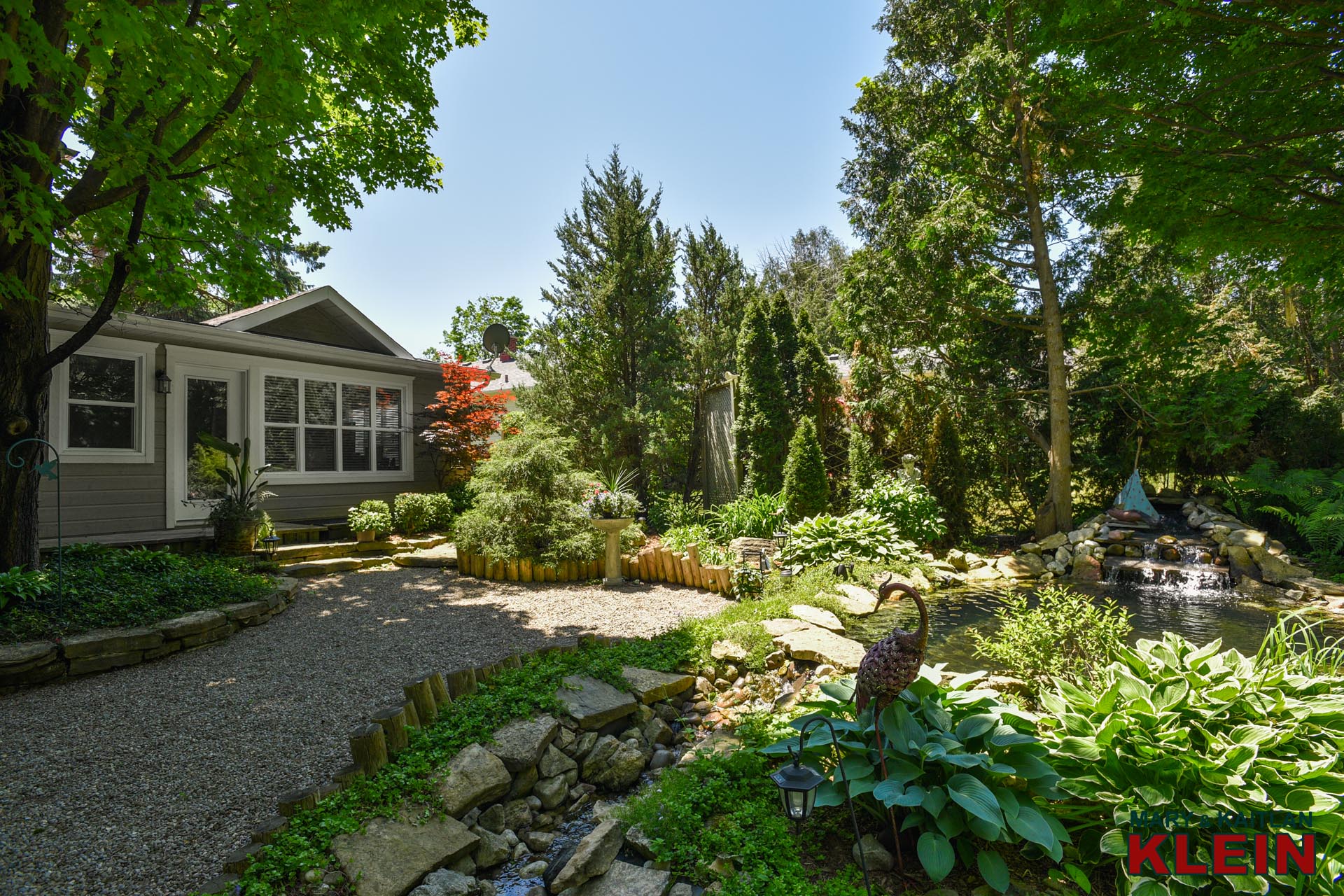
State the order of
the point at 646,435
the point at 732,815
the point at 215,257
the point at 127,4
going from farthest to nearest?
the point at 646,435 < the point at 215,257 < the point at 127,4 < the point at 732,815

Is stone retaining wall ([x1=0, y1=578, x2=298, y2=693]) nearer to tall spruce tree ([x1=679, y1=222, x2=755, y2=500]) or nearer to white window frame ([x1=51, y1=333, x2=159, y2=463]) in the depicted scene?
white window frame ([x1=51, y1=333, x2=159, y2=463])

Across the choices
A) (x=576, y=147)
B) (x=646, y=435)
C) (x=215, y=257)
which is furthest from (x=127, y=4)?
(x=576, y=147)

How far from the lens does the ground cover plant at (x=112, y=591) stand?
4191mm

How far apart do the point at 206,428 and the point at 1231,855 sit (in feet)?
34.4

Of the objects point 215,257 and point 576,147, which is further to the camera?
point 576,147

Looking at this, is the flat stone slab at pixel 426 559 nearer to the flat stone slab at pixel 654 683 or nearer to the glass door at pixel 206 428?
the glass door at pixel 206 428

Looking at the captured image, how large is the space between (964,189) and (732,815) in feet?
30.4

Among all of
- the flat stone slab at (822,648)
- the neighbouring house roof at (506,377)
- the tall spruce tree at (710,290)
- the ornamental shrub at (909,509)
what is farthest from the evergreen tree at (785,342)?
the neighbouring house roof at (506,377)

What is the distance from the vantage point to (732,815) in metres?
2.32

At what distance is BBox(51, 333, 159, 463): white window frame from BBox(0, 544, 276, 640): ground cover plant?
5.79 ft

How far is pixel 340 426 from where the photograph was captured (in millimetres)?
9367

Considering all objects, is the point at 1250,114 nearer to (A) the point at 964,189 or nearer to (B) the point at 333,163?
(A) the point at 964,189

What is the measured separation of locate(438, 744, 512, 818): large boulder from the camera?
2.52 metres

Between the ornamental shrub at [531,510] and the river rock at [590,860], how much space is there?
4530mm
